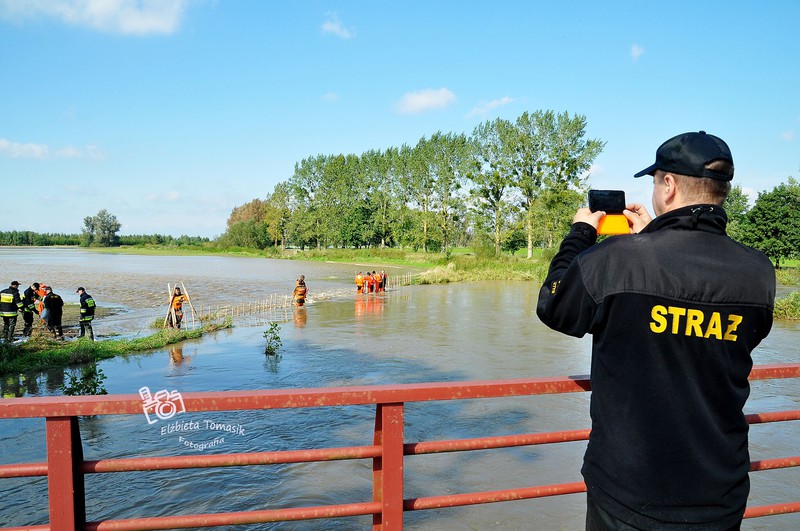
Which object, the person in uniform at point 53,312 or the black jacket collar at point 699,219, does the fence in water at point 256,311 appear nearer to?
the person in uniform at point 53,312

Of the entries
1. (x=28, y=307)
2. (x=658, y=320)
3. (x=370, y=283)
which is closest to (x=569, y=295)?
(x=658, y=320)

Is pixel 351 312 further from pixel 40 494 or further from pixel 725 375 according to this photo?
pixel 725 375

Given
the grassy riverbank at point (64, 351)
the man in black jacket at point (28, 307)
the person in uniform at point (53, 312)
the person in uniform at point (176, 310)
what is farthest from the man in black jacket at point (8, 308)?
the person in uniform at point (176, 310)

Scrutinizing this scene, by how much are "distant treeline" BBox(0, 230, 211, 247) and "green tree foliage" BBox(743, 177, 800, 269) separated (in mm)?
118157

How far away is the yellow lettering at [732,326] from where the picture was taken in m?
1.80

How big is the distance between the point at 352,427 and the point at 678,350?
25.7ft

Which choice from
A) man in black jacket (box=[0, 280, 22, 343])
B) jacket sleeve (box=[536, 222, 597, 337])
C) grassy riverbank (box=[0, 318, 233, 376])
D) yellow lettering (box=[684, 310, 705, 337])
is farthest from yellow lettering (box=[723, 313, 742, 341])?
man in black jacket (box=[0, 280, 22, 343])

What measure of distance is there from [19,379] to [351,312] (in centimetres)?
1426

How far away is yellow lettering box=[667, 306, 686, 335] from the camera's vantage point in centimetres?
176

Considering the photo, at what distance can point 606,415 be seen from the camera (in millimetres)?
1903

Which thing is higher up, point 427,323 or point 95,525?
point 95,525

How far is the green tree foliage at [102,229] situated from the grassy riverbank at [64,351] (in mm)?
152175

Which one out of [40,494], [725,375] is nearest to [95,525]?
[725,375]

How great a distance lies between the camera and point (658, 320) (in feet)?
5.84
